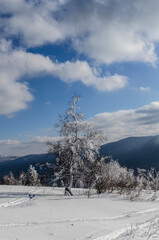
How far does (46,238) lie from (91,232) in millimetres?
1522

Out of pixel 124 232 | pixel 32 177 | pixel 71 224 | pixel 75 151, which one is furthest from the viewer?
pixel 32 177

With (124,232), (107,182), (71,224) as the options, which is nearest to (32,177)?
(107,182)

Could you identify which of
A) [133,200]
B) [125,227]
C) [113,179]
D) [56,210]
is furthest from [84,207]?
[113,179]

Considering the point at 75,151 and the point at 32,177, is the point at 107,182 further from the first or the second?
the point at 32,177

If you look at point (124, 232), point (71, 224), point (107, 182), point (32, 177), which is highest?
point (107, 182)

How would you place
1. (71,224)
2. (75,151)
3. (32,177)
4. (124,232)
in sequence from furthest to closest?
(32,177)
(75,151)
(71,224)
(124,232)

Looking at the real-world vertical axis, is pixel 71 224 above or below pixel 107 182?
below

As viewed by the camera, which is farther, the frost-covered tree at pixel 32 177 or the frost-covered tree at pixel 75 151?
the frost-covered tree at pixel 32 177

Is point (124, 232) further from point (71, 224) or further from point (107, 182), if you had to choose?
point (107, 182)

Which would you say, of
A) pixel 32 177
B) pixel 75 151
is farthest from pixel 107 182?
pixel 32 177

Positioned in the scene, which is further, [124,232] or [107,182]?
[107,182]

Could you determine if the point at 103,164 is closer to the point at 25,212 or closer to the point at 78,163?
the point at 78,163

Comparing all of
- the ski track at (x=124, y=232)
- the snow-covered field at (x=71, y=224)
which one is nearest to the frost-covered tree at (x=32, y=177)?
the snow-covered field at (x=71, y=224)

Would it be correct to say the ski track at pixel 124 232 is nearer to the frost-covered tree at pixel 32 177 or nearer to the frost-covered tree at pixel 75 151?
the frost-covered tree at pixel 75 151
